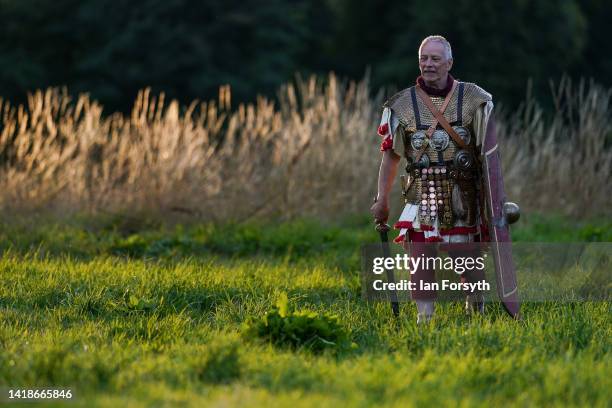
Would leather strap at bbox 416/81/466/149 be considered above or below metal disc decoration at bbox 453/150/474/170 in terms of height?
above

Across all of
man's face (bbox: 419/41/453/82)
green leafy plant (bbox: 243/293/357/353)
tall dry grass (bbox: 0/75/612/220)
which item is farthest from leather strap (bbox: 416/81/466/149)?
tall dry grass (bbox: 0/75/612/220)

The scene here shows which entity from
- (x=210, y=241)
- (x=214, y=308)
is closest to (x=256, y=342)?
(x=214, y=308)

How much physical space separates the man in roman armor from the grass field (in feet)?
1.61

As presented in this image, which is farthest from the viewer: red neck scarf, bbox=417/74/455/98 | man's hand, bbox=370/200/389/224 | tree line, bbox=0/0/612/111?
tree line, bbox=0/0/612/111

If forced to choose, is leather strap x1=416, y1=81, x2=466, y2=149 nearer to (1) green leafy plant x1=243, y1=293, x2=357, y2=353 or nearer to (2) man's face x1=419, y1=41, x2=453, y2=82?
(2) man's face x1=419, y1=41, x2=453, y2=82

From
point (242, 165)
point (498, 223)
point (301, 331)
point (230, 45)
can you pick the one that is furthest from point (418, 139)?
point (230, 45)

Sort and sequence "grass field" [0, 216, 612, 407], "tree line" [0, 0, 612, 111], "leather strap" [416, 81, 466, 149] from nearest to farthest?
"grass field" [0, 216, 612, 407]
"leather strap" [416, 81, 466, 149]
"tree line" [0, 0, 612, 111]

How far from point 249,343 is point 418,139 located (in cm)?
166

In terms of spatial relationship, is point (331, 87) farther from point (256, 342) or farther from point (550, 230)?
point (256, 342)

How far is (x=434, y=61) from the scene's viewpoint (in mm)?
6012

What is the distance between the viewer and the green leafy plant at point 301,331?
206 inches

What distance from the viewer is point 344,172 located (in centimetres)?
1178

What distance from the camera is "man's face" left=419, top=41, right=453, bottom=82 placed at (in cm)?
599

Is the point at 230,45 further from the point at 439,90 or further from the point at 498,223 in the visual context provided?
the point at 498,223
